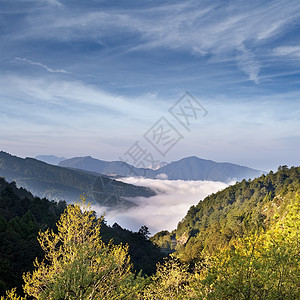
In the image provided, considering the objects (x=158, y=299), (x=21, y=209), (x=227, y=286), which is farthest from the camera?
(x=21, y=209)

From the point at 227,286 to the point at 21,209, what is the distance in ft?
309

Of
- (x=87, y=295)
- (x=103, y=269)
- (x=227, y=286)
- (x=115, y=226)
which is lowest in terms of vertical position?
(x=115, y=226)

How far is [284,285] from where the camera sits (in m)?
15.4

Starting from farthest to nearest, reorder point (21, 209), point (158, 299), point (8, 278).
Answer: point (21, 209), point (8, 278), point (158, 299)

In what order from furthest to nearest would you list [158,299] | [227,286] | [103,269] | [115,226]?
[115,226], [158,299], [103,269], [227,286]

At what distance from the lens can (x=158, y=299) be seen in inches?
1220

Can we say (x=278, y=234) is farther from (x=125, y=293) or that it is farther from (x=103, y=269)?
(x=103, y=269)

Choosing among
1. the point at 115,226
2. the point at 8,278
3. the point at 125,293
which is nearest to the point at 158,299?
the point at 125,293

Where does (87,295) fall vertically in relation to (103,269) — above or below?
below

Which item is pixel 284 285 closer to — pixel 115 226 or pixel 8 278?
pixel 8 278

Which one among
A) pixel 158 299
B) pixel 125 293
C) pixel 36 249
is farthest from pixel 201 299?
pixel 36 249

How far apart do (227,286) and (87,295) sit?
949 centimetres

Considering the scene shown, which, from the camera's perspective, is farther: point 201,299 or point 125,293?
point 125,293

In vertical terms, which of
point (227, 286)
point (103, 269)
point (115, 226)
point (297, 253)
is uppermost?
point (297, 253)
